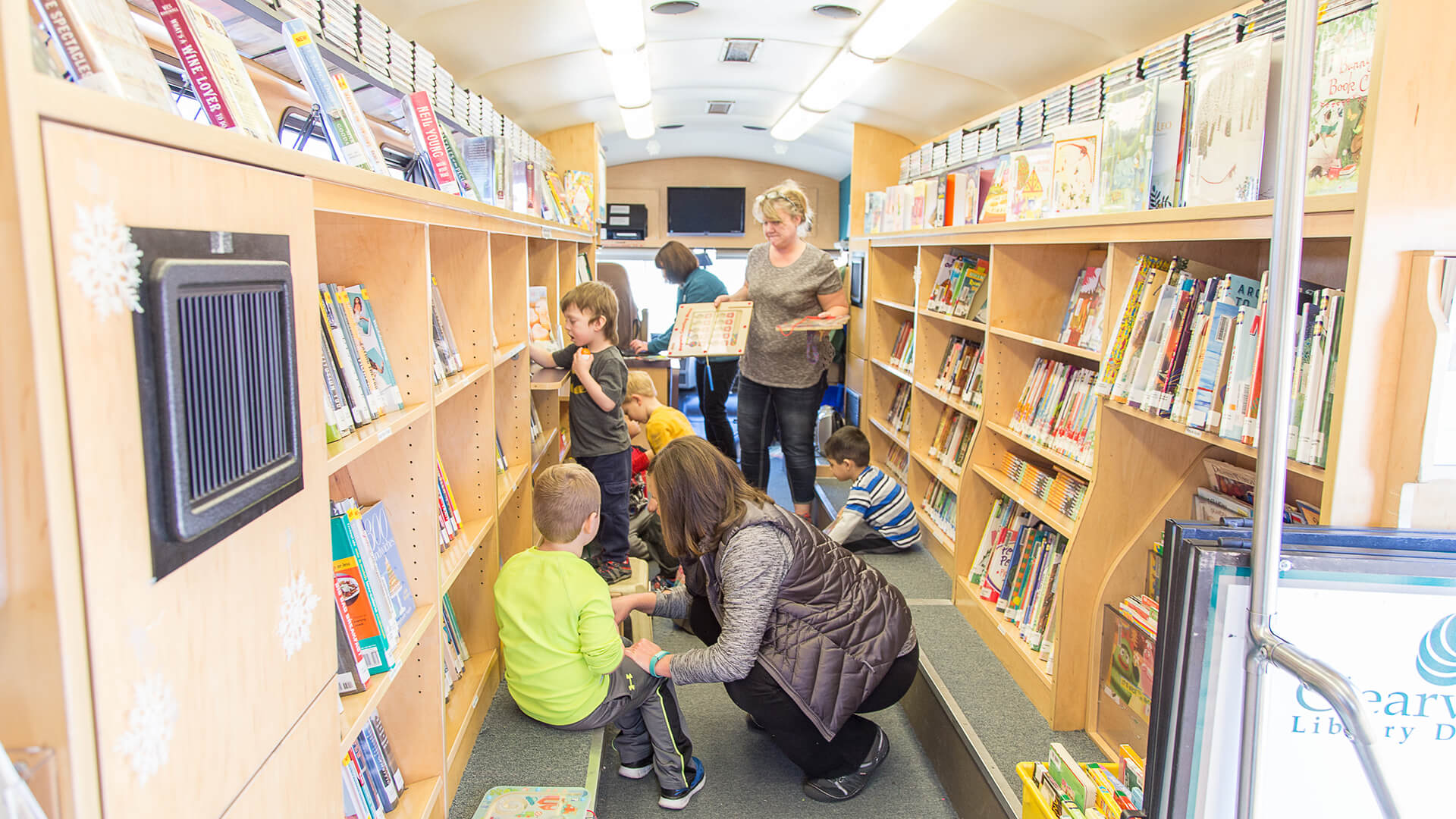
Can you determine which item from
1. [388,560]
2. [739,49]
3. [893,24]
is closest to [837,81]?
[739,49]

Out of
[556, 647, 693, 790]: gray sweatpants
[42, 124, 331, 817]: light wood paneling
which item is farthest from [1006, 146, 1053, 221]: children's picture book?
[42, 124, 331, 817]: light wood paneling

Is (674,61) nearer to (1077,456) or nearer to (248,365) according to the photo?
(1077,456)

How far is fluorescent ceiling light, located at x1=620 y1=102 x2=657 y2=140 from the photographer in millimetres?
5970

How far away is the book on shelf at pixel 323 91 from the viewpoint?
170cm

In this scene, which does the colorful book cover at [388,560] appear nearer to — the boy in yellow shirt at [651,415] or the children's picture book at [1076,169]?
the boy in yellow shirt at [651,415]

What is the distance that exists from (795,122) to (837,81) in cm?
183

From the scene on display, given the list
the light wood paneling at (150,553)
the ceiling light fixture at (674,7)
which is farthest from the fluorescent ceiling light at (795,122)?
the light wood paneling at (150,553)

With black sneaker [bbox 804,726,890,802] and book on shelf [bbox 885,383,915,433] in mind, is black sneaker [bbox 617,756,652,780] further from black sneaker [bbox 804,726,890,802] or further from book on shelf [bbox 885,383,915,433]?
book on shelf [bbox 885,383,915,433]

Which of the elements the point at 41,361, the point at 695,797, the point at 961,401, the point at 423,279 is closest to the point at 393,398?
the point at 423,279

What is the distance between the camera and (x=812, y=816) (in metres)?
2.56

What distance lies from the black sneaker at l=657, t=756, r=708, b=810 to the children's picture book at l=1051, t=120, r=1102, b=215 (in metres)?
2.08

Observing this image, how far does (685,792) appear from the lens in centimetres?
259

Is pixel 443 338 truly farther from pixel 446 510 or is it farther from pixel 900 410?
pixel 900 410

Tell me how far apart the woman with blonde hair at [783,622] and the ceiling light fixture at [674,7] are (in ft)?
8.94
